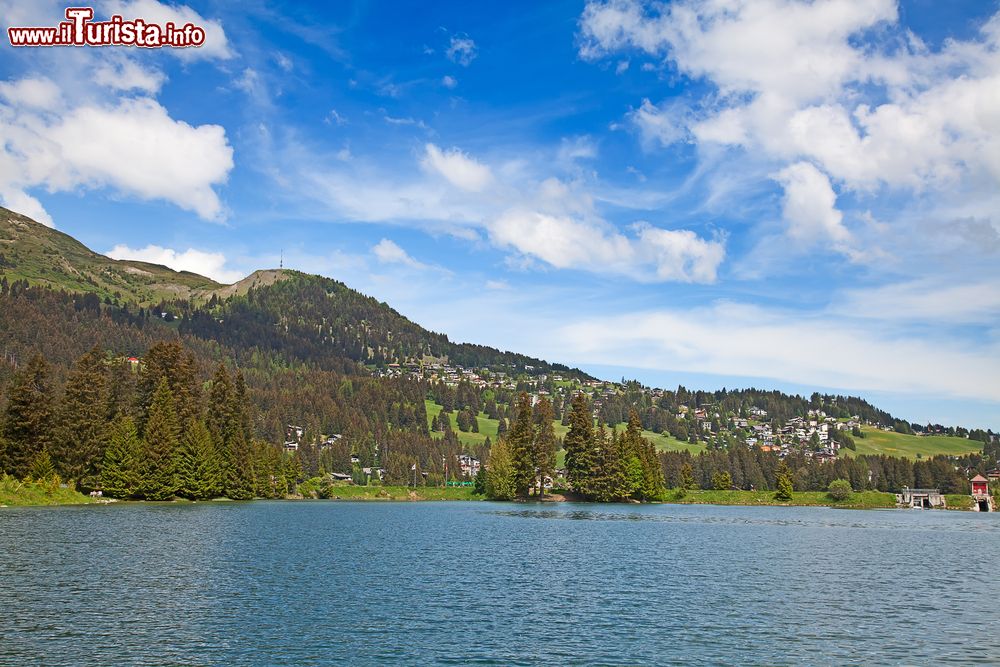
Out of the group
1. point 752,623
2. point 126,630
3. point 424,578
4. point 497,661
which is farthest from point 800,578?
point 126,630

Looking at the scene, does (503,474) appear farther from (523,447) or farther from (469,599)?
(469,599)

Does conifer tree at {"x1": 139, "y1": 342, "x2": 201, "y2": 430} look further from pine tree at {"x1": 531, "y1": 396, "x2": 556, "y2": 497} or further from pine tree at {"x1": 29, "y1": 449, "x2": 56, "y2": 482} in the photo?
pine tree at {"x1": 531, "y1": 396, "x2": 556, "y2": 497}

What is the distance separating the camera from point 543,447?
6417 inches

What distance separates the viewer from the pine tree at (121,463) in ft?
365

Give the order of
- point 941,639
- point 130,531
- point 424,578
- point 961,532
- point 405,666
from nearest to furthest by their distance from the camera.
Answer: point 405,666, point 941,639, point 424,578, point 130,531, point 961,532

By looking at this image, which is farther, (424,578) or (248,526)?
(248,526)

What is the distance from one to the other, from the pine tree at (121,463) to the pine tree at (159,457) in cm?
122

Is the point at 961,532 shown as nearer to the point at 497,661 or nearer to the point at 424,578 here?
the point at 424,578

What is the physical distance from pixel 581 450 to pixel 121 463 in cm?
9096

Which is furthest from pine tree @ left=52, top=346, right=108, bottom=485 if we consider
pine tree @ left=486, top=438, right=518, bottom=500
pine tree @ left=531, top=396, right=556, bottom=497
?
pine tree @ left=531, top=396, right=556, bottom=497

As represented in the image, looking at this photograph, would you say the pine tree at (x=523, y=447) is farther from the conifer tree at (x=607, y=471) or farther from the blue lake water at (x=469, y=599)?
the blue lake water at (x=469, y=599)

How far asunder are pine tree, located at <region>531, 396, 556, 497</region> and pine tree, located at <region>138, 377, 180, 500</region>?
76.0 m

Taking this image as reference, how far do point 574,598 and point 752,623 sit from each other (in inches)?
397

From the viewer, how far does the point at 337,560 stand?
54.2 meters
